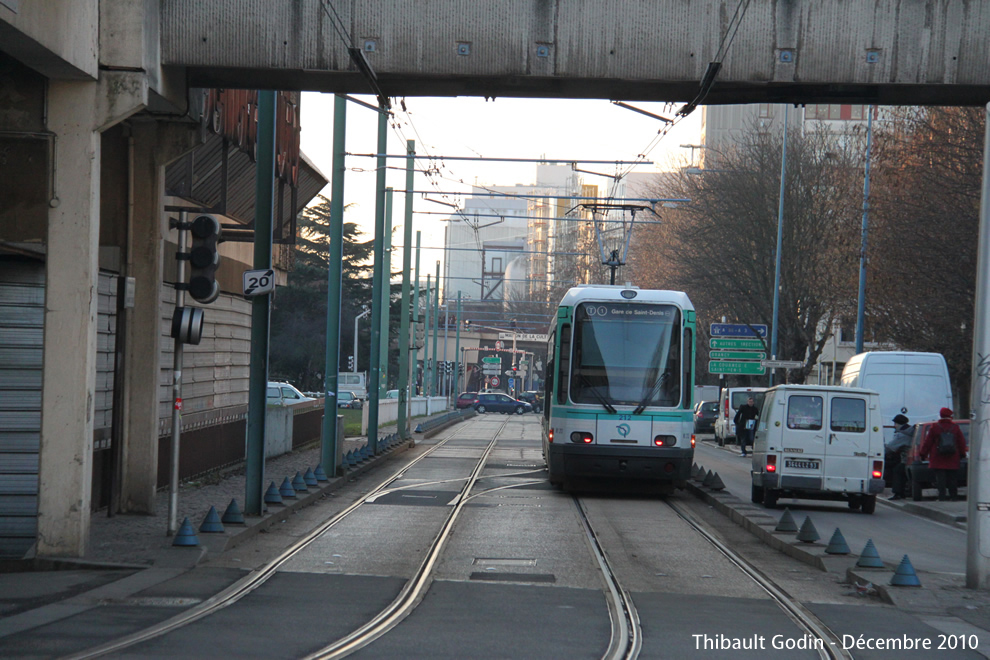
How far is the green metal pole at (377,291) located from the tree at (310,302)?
40067 millimetres

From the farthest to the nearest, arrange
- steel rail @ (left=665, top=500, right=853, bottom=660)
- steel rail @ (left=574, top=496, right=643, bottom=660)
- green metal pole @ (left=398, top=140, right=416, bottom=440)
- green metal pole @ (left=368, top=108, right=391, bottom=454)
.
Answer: green metal pole @ (left=398, top=140, right=416, bottom=440) < green metal pole @ (left=368, top=108, right=391, bottom=454) < steel rail @ (left=665, top=500, right=853, bottom=660) < steel rail @ (left=574, top=496, right=643, bottom=660)

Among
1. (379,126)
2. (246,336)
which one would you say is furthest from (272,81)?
(379,126)

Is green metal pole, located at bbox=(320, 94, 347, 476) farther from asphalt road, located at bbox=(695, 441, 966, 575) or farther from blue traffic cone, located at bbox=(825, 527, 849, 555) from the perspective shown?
blue traffic cone, located at bbox=(825, 527, 849, 555)

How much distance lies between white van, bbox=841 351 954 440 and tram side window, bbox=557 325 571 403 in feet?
31.2

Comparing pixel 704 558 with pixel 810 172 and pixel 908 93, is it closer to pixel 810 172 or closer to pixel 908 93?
pixel 908 93

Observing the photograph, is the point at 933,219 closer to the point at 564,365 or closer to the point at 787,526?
the point at 564,365

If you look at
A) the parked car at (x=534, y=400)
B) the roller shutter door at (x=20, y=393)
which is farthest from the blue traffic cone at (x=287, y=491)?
the parked car at (x=534, y=400)

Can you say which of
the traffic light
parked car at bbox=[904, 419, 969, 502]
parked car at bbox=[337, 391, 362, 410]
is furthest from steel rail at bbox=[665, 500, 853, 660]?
parked car at bbox=[337, 391, 362, 410]

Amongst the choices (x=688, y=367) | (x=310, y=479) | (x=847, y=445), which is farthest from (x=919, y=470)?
(x=310, y=479)

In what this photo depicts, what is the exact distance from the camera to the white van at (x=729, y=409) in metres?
43.3

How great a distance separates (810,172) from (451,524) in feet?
117

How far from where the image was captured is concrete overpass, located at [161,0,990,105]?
37.6 feet

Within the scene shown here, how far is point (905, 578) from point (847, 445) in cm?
884

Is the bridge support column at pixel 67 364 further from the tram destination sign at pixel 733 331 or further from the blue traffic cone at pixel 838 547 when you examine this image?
the tram destination sign at pixel 733 331
